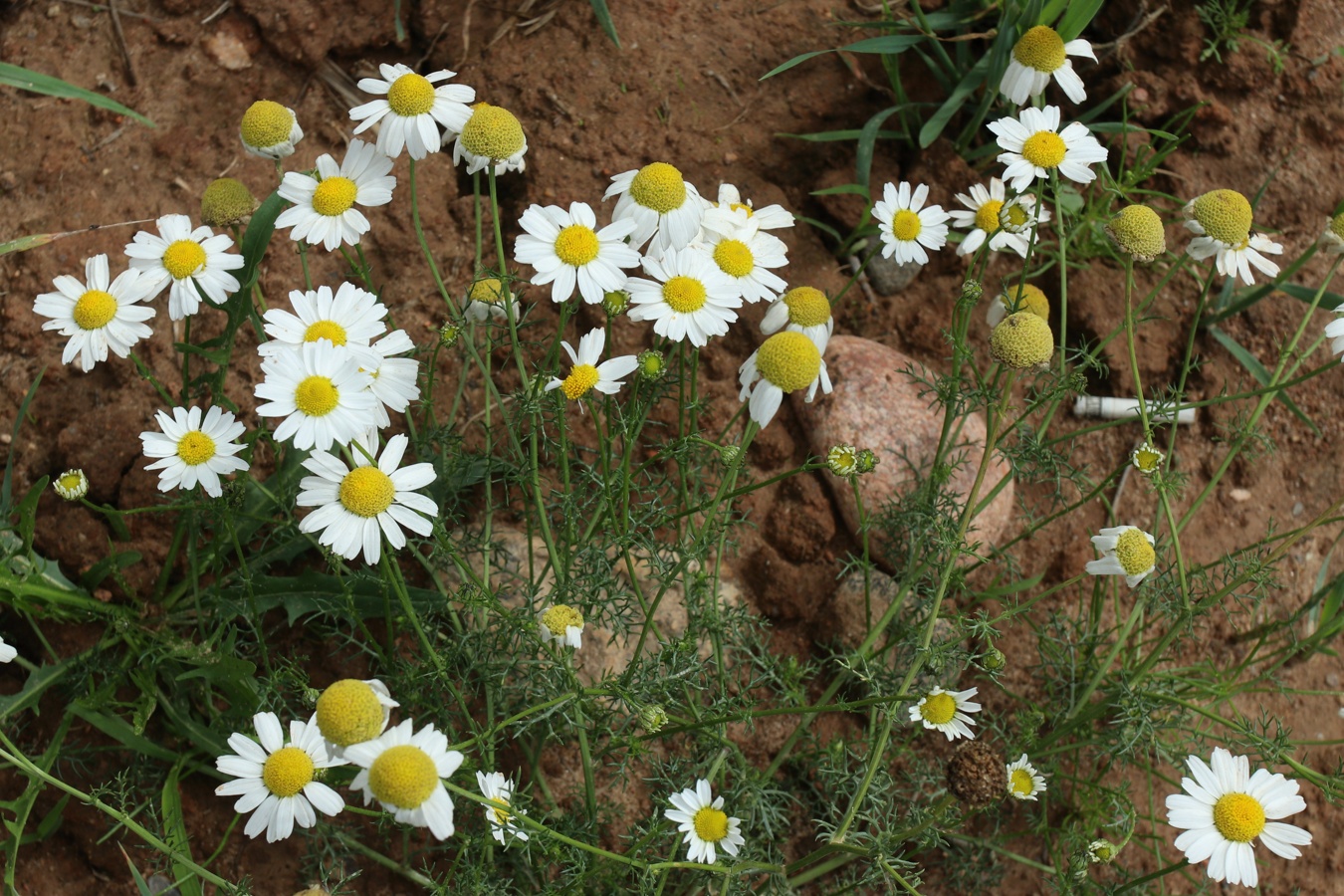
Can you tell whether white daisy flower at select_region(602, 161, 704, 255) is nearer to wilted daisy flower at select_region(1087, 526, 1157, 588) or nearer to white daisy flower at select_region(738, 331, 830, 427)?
white daisy flower at select_region(738, 331, 830, 427)

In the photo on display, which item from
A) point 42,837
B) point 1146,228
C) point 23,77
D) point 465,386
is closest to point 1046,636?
point 1146,228

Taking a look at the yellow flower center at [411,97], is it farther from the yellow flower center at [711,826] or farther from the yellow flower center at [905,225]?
the yellow flower center at [711,826]

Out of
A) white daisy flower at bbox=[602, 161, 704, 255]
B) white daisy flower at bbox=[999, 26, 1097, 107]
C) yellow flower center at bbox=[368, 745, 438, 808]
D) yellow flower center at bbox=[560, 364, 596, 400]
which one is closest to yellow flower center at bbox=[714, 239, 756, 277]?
white daisy flower at bbox=[602, 161, 704, 255]

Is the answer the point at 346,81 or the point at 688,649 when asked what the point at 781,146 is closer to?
the point at 346,81

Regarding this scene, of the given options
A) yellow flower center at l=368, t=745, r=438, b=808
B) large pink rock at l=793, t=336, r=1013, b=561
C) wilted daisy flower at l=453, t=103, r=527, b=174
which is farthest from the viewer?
large pink rock at l=793, t=336, r=1013, b=561

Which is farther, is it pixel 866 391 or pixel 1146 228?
pixel 866 391

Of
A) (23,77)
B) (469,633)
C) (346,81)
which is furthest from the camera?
(346,81)

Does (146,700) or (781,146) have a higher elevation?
(781,146)

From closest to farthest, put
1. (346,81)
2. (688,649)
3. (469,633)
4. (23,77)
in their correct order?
(688,649) < (469,633) < (23,77) < (346,81)
